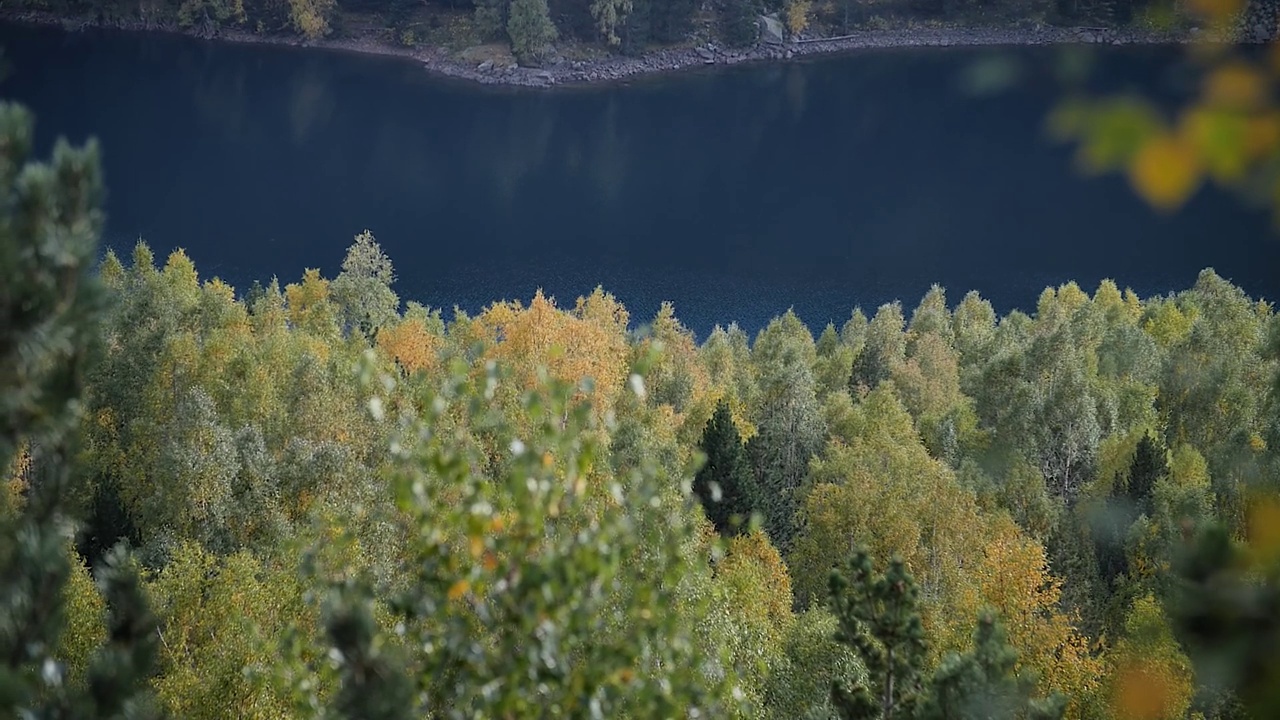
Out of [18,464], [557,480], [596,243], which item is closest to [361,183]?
[596,243]

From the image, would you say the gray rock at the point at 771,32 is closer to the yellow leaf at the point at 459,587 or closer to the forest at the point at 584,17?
the forest at the point at 584,17

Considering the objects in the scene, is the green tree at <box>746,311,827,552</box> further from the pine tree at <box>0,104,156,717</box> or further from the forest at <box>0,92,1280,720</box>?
the pine tree at <box>0,104,156,717</box>

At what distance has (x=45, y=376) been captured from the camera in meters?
5.39

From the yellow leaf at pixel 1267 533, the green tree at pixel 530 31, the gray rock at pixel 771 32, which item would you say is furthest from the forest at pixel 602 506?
the gray rock at pixel 771 32

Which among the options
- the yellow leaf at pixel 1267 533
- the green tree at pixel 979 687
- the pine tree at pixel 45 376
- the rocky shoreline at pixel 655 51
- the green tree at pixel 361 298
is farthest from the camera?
the rocky shoreline at pixel 655 51

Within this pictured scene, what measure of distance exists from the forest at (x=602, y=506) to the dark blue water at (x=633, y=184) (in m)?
14.2

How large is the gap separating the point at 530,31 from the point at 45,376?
410ft

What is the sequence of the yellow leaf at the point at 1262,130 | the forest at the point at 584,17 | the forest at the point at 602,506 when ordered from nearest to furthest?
the yellow leaf at the point at 1262,130, the forest at the point at 602,506, the forest at the point at 584,17

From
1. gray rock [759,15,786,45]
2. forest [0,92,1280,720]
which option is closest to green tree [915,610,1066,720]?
forest [0,92,1280,720]

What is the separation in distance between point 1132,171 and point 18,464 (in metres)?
33.3

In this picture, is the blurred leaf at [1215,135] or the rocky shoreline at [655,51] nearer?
the blurred leaf at [1215,135]

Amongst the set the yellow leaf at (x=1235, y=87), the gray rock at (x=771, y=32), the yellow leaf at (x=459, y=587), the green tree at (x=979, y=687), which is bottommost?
the gray rock at (x=771, y=32)

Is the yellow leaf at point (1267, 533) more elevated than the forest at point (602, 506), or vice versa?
the yellow leaf at point (1267, 533)

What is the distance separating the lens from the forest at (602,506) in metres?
5.58
